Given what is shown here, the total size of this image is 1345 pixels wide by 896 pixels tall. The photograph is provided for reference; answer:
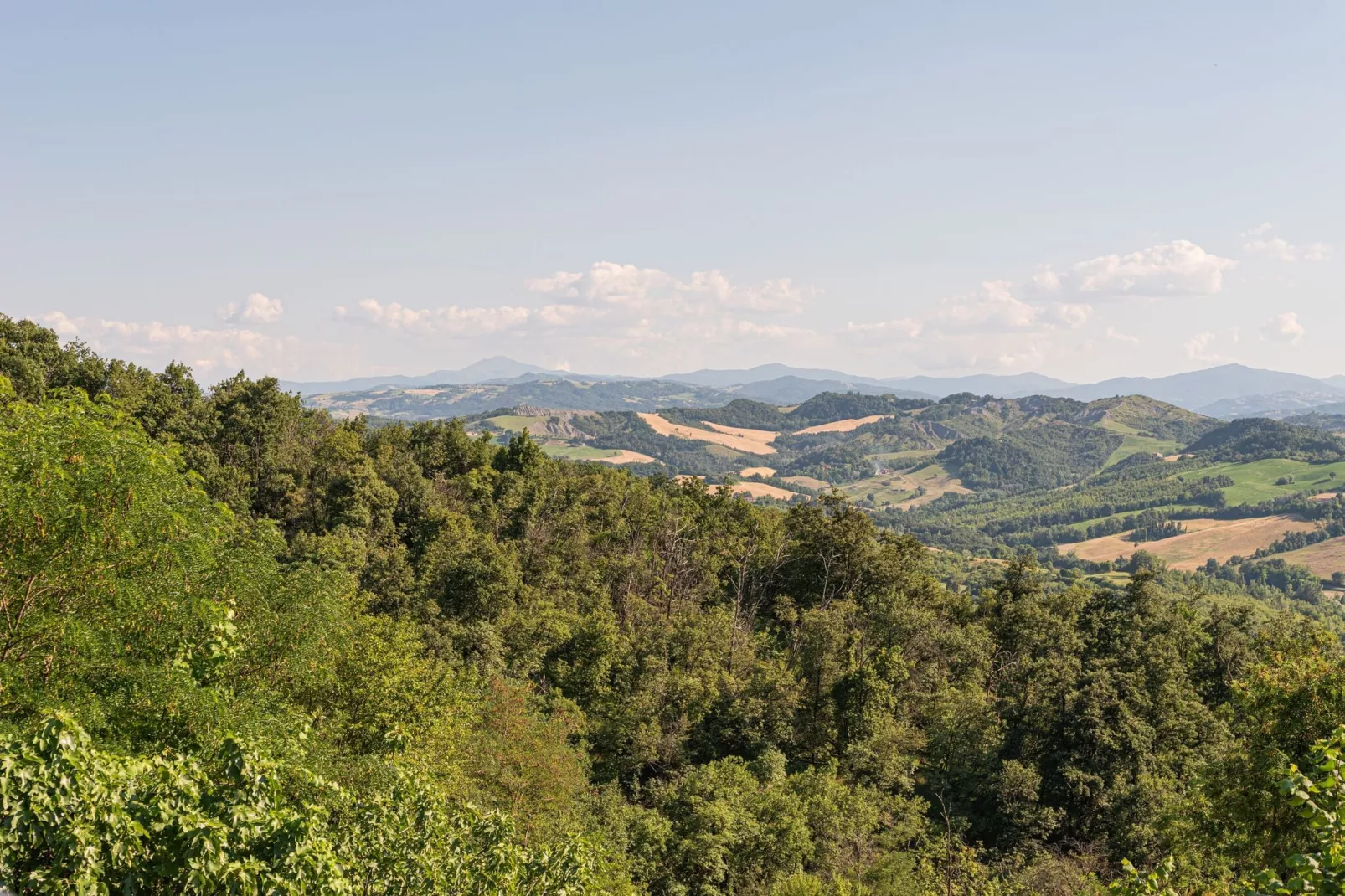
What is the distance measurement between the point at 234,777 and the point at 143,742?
21.9 ft

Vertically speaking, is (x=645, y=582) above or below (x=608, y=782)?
above

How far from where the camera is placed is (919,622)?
2297 inches

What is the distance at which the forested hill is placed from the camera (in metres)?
12.8

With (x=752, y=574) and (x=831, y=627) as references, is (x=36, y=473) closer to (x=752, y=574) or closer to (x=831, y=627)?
(x=831, y=627)

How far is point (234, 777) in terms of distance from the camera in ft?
36.6

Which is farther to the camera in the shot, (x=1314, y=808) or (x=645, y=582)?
(x=645, y=582)

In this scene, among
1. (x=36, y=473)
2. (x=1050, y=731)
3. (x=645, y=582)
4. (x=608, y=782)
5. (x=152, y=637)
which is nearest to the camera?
(x=36, y=473)

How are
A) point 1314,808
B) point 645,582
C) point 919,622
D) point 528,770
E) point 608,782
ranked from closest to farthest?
point 1314,808 → point 528,770 → point 608,782 → point 919,622 → point 645,582

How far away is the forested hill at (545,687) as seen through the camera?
42.0ft

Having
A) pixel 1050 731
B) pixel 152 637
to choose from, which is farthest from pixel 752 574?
pixel 152 637

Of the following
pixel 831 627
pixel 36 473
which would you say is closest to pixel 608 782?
pixel 831 627

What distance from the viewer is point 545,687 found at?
54000 millimetres

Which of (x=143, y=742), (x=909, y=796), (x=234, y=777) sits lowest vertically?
(x=909, y=796)

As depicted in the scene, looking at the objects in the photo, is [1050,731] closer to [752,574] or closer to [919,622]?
[919,622]
